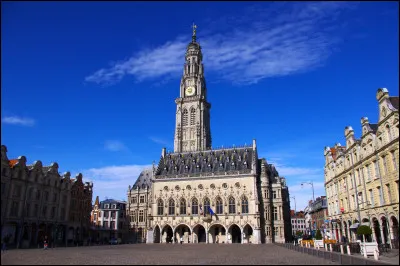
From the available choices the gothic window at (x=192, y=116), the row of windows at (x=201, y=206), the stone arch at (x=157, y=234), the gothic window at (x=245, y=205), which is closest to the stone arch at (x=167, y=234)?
the stone arch at (x=157, y=234)

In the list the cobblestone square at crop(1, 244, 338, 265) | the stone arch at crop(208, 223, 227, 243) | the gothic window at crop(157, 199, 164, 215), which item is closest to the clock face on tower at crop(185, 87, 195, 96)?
the gothic window at crop(157, 199, 164, 215)

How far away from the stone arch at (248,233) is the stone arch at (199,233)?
30.0 ft

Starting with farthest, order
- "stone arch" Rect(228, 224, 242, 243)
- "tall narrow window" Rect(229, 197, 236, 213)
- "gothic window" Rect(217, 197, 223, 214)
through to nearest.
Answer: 1. "gothic window" Rect(217, 197, 223, 214)
2. "stone arch" Rect(228, 224, 242, 243)
3. "tall narrow window" Rect(229, 197, 236, 213)

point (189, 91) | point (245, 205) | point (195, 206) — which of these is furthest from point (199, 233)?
point (189, 91)

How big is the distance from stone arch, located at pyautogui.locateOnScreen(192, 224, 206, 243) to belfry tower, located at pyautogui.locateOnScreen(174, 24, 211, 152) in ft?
79.4

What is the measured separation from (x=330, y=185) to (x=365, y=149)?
16.5 metres

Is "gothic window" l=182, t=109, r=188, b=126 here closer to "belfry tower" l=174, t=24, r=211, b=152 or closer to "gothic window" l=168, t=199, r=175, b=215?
"belfry tower" l=174, t=24, r=211, b=152

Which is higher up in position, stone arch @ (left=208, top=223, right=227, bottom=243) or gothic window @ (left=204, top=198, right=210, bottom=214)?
gothic window @ (left=204, top=198, right=210, bottom=214)

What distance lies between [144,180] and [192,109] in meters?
25.0

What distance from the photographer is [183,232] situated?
68.9 m

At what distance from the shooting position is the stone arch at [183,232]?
2635 inches

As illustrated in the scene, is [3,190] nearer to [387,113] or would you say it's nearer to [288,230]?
[387,113]

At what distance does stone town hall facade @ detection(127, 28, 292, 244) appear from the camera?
210 feet

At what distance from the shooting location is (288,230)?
74188mm
